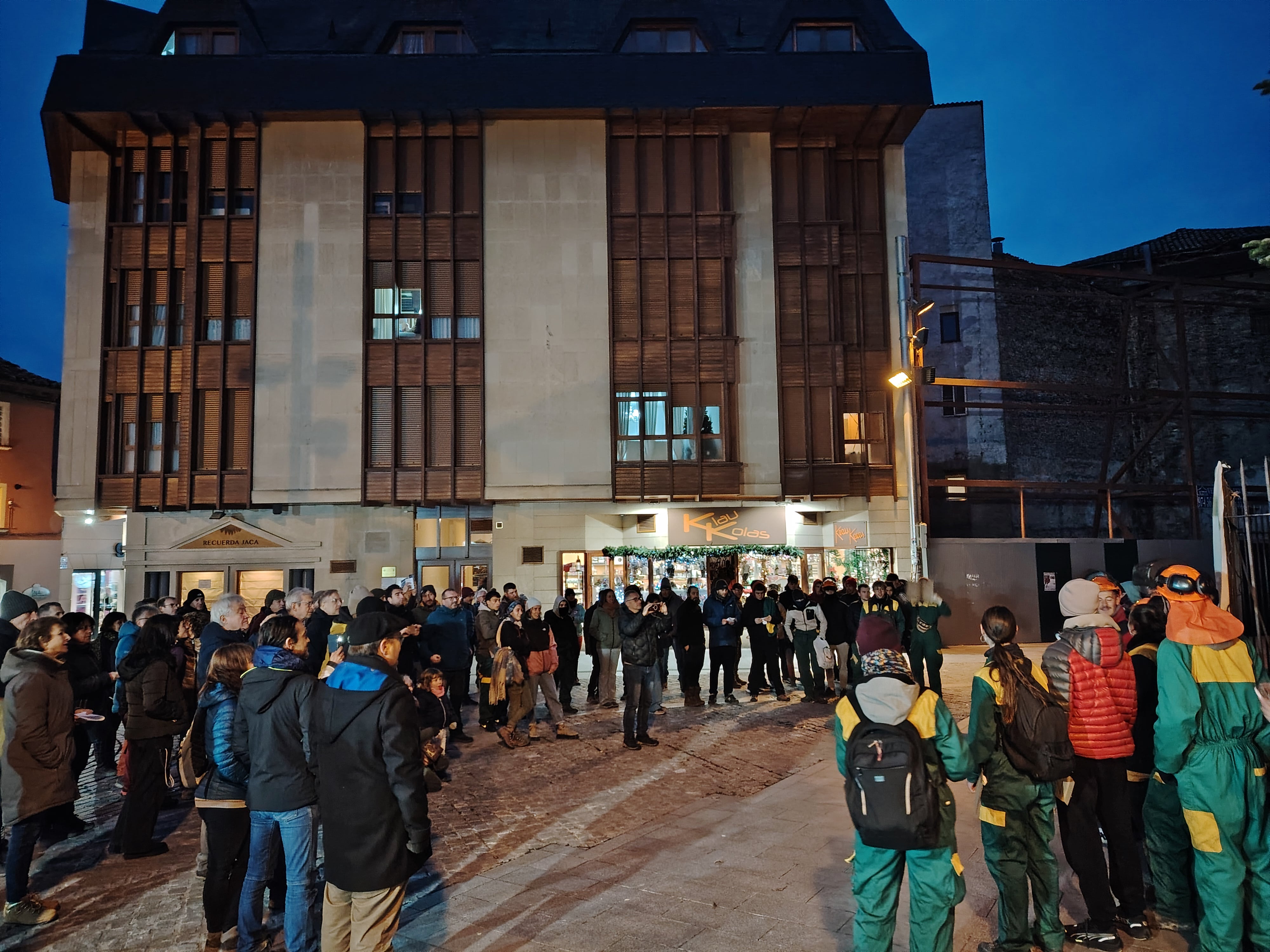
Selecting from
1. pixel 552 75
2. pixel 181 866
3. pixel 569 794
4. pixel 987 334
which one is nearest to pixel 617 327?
pixel 552 75

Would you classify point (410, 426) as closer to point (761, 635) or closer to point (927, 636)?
point (761, 635)

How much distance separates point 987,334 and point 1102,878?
26.5 m

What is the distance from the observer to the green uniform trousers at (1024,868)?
473 centimetres

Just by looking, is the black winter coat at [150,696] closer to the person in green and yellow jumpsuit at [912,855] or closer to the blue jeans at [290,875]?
the blue jeans at [290,875]

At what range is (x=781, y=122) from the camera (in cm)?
2298

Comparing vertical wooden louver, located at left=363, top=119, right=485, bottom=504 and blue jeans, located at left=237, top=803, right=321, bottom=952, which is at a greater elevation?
vertical wooden louver, located at left=363, top=119, right=485, bottom=504

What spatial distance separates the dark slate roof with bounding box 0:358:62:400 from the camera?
1185 inches

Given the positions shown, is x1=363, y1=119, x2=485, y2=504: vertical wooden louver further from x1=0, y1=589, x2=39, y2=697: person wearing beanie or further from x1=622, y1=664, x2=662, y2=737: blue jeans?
x1=0, y1=589, x2=39, y2=697: person wearing beanie

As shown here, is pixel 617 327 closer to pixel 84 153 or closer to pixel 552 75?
pixel 552 75


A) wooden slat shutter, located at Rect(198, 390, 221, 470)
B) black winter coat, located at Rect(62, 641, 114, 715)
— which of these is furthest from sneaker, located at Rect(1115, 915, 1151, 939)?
wooden slat shutter, located at Rect(198, 390, 221, 470)

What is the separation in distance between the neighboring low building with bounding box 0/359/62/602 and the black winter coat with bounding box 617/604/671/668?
27306 millimetres

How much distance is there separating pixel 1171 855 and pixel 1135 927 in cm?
49

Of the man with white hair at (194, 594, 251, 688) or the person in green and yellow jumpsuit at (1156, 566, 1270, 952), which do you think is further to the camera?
the man with white hair at (194, 594, 251, 688)

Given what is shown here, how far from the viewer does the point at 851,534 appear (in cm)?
2277
